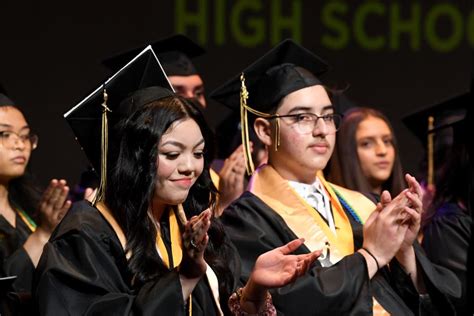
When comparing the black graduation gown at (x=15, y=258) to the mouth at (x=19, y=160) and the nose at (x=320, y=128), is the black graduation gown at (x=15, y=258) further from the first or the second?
the nose at (x=320, y=128)

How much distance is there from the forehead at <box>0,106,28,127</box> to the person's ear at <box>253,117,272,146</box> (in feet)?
3.64

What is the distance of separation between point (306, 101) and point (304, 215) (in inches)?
17.4

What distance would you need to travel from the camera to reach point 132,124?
401cm

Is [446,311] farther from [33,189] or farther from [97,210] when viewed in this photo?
[33,189]

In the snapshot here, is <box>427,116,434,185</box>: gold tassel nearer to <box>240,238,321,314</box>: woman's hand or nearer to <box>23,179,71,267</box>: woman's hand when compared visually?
<box>23,179,71,267</box>: woman's hand

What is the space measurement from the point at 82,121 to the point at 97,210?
0.35 metres

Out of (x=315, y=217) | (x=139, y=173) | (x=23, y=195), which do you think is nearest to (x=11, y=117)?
(x=23, y=195)

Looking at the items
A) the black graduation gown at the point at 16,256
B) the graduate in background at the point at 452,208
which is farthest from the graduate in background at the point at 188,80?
the graduate in background at the point at 452,208

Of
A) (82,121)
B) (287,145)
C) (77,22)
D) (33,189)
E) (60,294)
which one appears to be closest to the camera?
(60,294)

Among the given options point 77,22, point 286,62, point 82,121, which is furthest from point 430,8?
point 82,121

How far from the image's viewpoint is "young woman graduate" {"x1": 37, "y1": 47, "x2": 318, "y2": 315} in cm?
380

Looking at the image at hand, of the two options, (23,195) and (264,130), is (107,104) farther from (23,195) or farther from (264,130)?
(23,195)

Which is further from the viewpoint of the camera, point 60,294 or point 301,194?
point 301,194

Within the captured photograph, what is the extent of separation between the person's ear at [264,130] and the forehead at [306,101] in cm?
8
